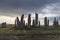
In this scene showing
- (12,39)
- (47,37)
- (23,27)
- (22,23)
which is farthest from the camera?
(22,23)

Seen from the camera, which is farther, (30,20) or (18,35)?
(30,20)

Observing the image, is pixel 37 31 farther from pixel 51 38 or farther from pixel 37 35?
pixel 51 38

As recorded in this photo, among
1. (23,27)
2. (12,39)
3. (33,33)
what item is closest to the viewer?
(12,39)

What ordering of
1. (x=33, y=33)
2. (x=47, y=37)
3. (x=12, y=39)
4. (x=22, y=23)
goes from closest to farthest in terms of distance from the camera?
(x=12, y=39) → (x=47, y=37) → (x=33, y=33) → (x=22, y=23)

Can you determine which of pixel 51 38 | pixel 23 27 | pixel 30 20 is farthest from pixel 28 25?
pixel 51 38

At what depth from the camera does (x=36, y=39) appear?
221 ft

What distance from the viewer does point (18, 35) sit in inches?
2832

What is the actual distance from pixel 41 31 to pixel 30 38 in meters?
11.4

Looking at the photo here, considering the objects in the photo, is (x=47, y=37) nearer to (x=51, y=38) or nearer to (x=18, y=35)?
(x=51, y=38)

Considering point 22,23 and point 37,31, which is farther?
point 22,23

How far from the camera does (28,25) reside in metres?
87.2

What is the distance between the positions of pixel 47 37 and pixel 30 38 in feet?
16.7

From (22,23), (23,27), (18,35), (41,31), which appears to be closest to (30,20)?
(22,23)

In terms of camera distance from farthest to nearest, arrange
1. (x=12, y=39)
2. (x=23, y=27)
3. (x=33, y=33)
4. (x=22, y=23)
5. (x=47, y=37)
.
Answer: (x=22, y=23)
(x=23, y=27)
(x=33, y=33)
(x=47, y=37)
(x=12, y=39)
